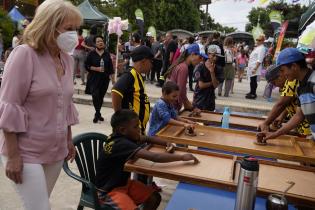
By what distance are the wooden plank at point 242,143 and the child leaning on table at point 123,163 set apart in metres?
0.45

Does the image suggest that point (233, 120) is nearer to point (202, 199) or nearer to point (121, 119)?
point (121, 119)

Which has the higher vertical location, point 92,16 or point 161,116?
point 92,16

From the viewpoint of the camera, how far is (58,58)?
2275mm

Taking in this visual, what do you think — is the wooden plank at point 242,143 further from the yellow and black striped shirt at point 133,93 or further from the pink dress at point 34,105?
the pink dress at point 34,105

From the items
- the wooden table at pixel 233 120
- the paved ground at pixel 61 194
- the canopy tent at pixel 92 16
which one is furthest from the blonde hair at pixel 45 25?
the canopy tent at pixel 92 16

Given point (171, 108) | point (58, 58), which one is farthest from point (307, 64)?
point (58, 58)

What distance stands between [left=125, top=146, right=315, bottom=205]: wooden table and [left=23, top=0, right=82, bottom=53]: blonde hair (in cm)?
101

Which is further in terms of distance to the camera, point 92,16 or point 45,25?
point 92,16

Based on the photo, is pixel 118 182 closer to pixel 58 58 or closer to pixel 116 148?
pixel 116 148

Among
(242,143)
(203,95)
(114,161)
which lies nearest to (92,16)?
(203,95)

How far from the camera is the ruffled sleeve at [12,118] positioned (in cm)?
194

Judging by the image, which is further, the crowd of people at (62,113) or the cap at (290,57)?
the cap at (290,57)

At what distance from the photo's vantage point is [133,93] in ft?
11.5

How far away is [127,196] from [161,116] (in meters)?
1.28
